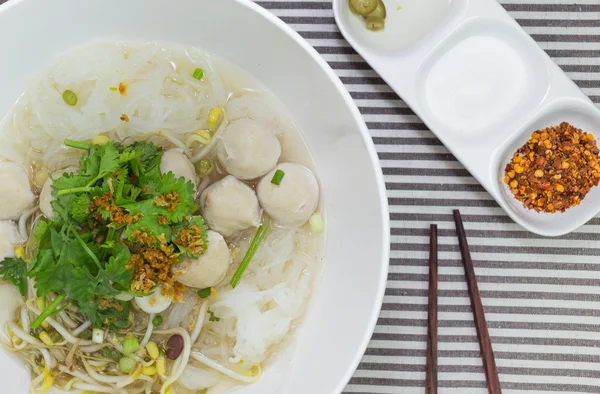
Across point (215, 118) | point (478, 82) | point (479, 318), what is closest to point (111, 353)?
point (215, 118)

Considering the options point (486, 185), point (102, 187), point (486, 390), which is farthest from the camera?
point (486, 390)

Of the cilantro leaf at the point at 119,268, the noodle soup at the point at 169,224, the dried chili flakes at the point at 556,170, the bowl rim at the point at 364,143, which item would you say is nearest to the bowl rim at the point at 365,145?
the bowl rim at the point at 364,143

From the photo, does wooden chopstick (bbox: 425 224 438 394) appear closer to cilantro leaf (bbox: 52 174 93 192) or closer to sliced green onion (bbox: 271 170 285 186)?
sliced green onion (bbox: 271 170 285 186)

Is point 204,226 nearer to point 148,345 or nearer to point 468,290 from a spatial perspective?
point 148,345

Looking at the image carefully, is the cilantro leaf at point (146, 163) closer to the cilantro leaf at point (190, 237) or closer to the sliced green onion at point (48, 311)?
the cilantro leaf at point (190, 237)

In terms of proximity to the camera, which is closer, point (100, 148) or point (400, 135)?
point (100, 148)

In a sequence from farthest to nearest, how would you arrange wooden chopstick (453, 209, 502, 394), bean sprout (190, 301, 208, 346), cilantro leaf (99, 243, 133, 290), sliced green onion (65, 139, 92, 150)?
wooden chopstick (453, 209, 502, 394) → bean sprout (190, 301, 208, 346) → sliced green onion (65, 139, 92, 150) → cilantro leaf (99, 243, 133, 290)

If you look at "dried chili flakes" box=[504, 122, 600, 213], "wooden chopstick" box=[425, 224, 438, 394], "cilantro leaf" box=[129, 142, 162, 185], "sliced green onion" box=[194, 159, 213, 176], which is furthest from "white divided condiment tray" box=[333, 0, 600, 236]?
"cilantro leaf" box=[129, 142, 162, 185]

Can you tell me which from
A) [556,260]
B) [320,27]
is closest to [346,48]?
[320,27]
